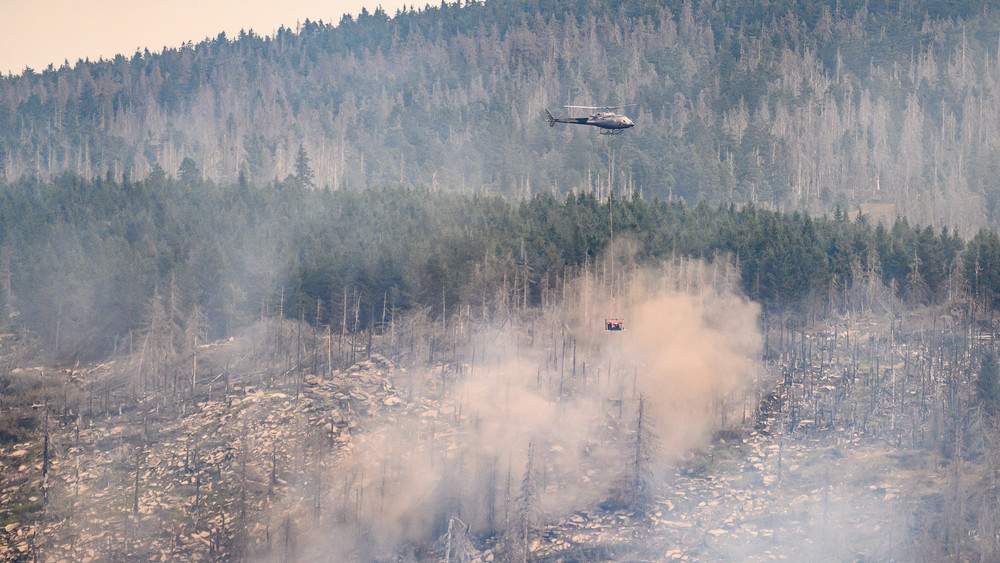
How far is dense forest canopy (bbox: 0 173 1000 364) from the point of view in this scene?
107 m

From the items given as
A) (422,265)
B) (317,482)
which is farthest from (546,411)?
(317,482)

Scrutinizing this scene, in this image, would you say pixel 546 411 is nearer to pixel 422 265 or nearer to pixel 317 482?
pixel 422 265

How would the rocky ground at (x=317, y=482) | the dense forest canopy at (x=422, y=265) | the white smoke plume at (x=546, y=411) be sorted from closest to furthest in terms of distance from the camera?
the rocky ground at (x=317, y=482) → the white smoke plume at (x=546, y=411) → the dense forest canopy at (x=422, y=265)

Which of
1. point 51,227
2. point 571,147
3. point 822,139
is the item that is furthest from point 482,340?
point 822,139

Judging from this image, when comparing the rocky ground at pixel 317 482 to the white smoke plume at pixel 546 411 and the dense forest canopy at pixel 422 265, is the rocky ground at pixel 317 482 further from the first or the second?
the dense forest canopy at pixel 422 265

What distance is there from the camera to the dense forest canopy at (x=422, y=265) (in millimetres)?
106688

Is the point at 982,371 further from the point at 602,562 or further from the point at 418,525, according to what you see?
the point at 418,525

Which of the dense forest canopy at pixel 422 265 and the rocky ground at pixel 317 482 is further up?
the dense forest canopy at pixel 422 265

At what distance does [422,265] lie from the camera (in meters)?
107

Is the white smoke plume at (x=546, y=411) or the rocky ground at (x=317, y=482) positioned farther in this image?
the white smoke plume at (x=546, y=411)

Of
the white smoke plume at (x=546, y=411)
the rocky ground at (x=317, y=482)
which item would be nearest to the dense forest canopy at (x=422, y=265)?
the white smoke plume at (x=546, y=411)

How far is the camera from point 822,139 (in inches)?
7106

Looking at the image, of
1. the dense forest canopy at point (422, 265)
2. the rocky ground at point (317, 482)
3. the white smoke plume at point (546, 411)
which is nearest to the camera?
the rocky ground at point (317, 482)

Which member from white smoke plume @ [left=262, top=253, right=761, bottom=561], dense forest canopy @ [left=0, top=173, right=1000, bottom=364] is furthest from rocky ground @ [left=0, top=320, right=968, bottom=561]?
dense forest canopy @ [left=0, top=173, right=1000, bottom=364]
